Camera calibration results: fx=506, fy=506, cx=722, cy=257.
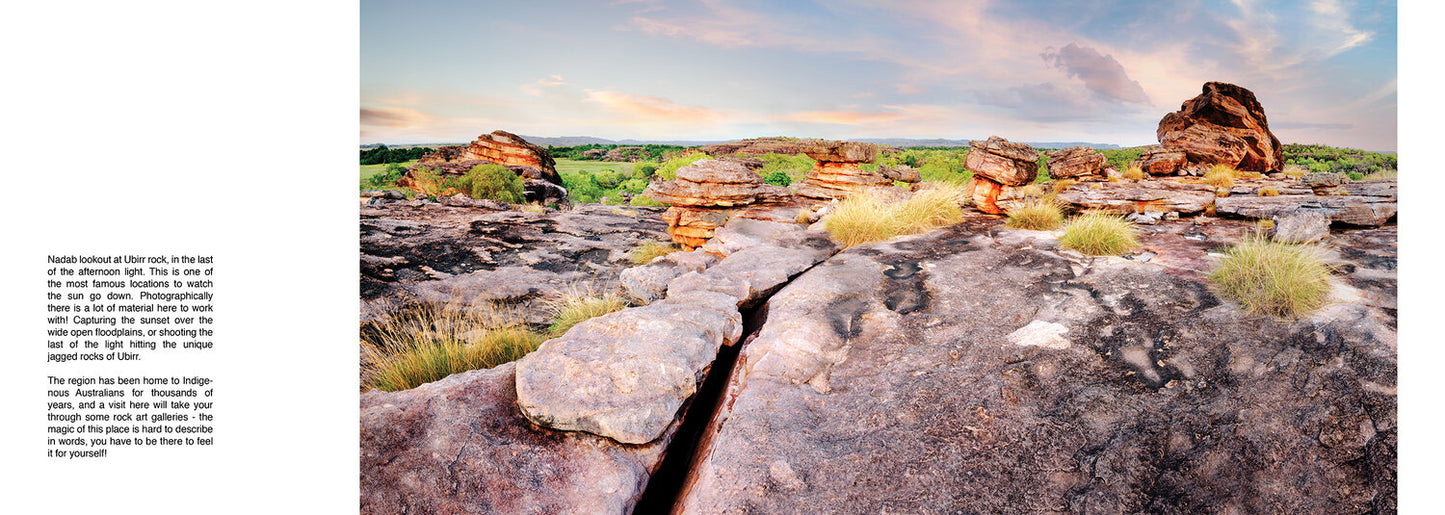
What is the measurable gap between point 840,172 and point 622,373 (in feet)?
28.1

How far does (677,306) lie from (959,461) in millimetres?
2057

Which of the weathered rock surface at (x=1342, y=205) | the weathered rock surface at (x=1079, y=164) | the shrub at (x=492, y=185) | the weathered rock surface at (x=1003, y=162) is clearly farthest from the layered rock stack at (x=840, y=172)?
the shrub at (x=492, y=185)

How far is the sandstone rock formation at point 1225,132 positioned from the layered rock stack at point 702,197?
9.36 metres

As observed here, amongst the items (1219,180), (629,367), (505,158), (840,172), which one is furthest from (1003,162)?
(505,158)

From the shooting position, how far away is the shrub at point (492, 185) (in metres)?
17.8

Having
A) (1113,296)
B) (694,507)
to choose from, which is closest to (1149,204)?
(1113,296)

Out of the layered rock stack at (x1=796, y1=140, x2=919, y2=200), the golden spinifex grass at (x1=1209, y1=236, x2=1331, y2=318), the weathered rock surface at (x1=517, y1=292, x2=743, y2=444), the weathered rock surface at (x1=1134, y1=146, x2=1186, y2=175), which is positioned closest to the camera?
the weathered rock surface at (x1=517, y1=292, x2=743, y2=444)

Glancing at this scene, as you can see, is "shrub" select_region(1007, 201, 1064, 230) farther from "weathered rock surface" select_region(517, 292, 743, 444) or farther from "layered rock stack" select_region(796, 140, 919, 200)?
"weathered rock surface" select_region(517, 292, 743, 444)

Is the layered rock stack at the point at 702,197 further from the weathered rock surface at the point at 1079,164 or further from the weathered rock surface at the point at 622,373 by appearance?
the weathered rock surface at the point at 622,373

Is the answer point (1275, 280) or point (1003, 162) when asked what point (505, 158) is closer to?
point (1003, 162)

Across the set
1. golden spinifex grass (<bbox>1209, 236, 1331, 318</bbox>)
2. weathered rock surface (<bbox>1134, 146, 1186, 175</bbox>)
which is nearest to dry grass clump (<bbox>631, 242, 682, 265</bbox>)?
golden spinifex grass (<bbox>1209, 236, 1331, 318</bbox>)

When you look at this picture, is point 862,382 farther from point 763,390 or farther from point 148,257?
point 148,257

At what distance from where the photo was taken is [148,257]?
224 cm

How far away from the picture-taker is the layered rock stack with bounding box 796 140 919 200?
10086 millimetres
